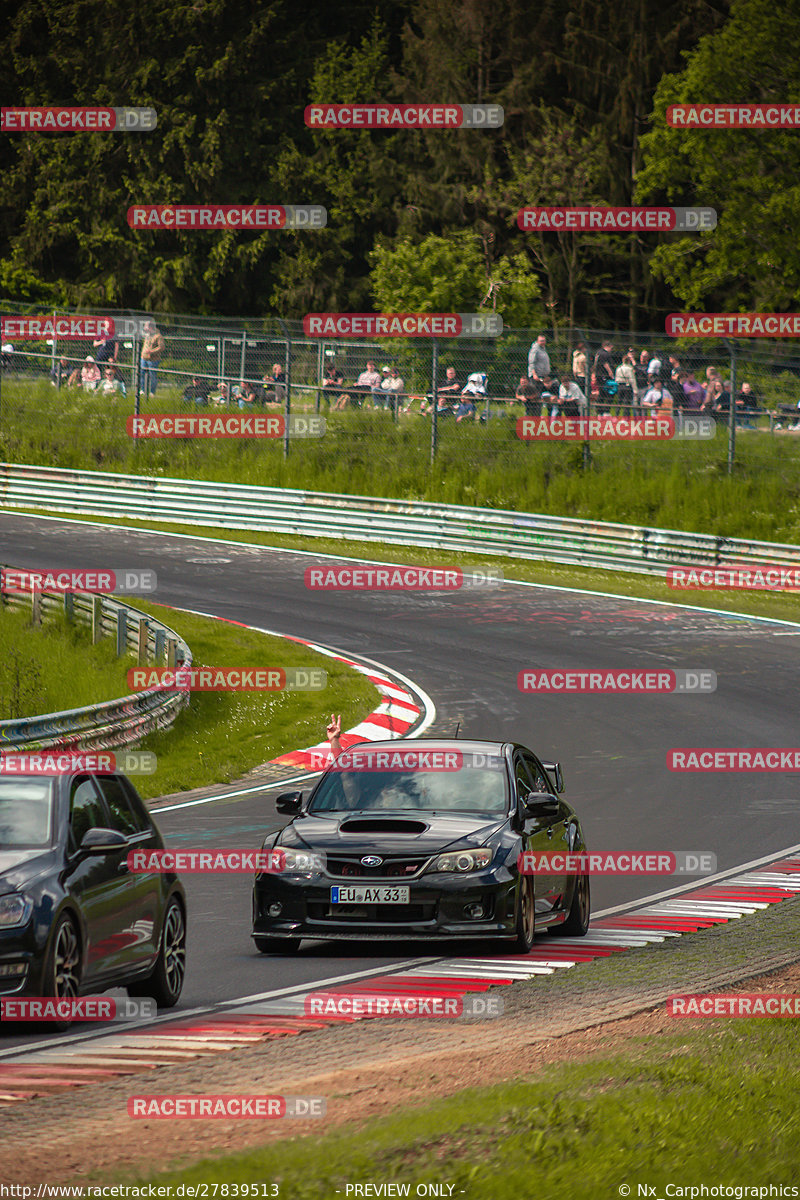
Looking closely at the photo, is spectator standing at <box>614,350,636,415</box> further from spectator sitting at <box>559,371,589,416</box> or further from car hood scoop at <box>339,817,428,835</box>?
car hood scoop at <box>339,817,428,835</box>

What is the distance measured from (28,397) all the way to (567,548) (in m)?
16.0

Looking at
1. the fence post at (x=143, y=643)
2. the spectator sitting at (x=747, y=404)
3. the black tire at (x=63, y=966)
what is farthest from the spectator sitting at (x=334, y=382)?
the black tire at (x=63, y=966)

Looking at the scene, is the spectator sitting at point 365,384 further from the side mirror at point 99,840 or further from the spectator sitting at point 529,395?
the side mirror at point 99,840

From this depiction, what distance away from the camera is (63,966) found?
28.5ft

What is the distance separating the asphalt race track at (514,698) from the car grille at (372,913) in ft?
0.87

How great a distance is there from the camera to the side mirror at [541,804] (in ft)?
38.3

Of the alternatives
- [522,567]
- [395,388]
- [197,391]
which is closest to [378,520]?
[395,388]

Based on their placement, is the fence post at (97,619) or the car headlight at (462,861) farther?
the fence post at (97,619)

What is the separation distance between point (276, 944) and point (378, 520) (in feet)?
89.0

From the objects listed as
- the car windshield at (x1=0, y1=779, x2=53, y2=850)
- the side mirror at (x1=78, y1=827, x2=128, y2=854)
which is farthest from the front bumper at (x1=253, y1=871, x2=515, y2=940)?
the car windshield at (x1=0, y1=779, x2=53, y2=850)

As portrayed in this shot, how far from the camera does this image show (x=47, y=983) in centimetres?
845

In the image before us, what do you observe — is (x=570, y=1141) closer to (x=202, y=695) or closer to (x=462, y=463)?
(x=202, y=695)

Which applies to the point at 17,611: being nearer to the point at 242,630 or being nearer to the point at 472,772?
the point at 242,630

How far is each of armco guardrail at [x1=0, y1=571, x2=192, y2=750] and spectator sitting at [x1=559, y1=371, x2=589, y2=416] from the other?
41.6ft
